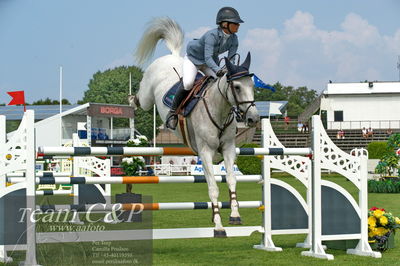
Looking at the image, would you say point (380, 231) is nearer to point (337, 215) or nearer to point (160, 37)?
point (337, 215)

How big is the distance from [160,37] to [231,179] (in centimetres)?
233

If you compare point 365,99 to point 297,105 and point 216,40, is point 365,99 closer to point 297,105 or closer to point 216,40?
point 297,105

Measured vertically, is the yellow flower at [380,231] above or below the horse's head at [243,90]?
below

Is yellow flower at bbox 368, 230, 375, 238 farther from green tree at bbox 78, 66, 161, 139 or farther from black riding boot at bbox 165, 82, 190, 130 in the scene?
green tree at bbox 78, 66, 161, 139

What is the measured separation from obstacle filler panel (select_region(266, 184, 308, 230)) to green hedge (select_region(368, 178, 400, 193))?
1145 centimetres

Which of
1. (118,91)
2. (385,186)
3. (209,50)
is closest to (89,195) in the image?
(209,50)

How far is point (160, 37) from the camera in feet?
23.5

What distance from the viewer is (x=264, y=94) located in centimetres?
8806

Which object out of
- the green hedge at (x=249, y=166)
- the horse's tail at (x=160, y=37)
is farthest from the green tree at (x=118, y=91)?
the horse's tail at (x=160, y=37)

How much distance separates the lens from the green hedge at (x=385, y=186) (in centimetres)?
1766

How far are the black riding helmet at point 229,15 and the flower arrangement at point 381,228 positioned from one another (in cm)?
265

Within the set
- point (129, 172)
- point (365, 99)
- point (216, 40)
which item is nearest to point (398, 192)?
point (129, 172)

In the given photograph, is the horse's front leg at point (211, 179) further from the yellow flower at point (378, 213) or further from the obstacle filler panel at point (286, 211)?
the yellow flower at point (378, 213)

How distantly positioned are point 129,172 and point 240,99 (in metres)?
6.15
